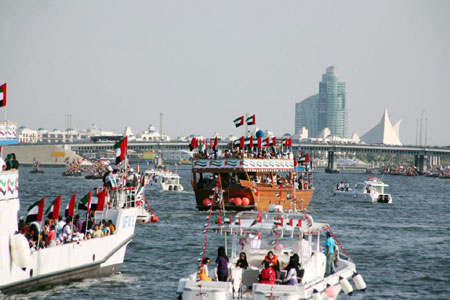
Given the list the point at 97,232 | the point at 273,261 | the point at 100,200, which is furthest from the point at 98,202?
the point at 273,261

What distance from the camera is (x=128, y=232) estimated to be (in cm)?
3744

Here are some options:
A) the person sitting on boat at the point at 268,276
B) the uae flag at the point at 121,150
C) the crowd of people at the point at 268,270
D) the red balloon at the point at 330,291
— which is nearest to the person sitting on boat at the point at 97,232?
the uae flag at the point at 121,150

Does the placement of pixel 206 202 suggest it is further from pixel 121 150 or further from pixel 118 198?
pixel 118 198

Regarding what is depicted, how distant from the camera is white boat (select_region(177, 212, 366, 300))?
24.1 m

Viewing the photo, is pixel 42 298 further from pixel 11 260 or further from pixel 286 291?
pixel 286 291

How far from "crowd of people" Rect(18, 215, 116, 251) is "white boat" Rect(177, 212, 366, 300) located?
275 inches

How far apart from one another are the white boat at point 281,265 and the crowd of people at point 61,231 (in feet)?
22.9

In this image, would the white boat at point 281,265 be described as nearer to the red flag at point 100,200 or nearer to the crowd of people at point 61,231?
the crowd of people at point 61,231

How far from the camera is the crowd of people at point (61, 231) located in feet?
102

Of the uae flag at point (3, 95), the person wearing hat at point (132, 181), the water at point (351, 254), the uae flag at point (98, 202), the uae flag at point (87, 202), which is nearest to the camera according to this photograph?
the uae flag at point (3, 95)

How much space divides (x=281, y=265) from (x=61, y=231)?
10572 millimetres

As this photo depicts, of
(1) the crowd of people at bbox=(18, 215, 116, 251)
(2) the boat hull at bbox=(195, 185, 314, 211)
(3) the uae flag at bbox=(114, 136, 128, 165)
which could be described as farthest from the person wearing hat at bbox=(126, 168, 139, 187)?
(2) the boat hull at bbox=(195, 185, 314, 211)

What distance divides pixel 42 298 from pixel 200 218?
35224mm

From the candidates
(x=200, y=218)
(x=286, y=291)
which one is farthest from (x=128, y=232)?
(x=200, y=218)
